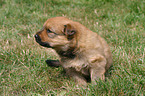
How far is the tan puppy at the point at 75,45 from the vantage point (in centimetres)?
306

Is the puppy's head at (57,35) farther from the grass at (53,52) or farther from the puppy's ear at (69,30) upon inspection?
the grass at (53,52)

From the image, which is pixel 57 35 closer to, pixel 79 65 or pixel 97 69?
pixel 79 65

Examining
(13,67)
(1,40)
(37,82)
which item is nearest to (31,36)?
(1,40)

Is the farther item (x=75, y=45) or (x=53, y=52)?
(x=53, y=52)

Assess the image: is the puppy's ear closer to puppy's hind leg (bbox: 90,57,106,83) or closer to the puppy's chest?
the puppy's chest

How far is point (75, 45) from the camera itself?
312 cm

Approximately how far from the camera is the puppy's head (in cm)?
306

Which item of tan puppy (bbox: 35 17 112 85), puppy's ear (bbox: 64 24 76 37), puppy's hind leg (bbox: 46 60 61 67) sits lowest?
puppy's hind leg (bbox: 46 60 61 67)

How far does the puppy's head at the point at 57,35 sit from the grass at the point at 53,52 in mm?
690

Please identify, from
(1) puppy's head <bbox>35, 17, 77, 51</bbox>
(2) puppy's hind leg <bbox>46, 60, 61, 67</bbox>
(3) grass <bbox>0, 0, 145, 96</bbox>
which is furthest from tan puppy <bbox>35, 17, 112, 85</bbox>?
(2) puppy's hind leg <bbox>46, 60, 61, 67</bbox>

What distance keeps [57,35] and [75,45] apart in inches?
12.7

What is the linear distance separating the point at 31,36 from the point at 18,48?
0.86m

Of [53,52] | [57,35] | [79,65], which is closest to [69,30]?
[57,35]

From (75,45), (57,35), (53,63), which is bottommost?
(53,63)
